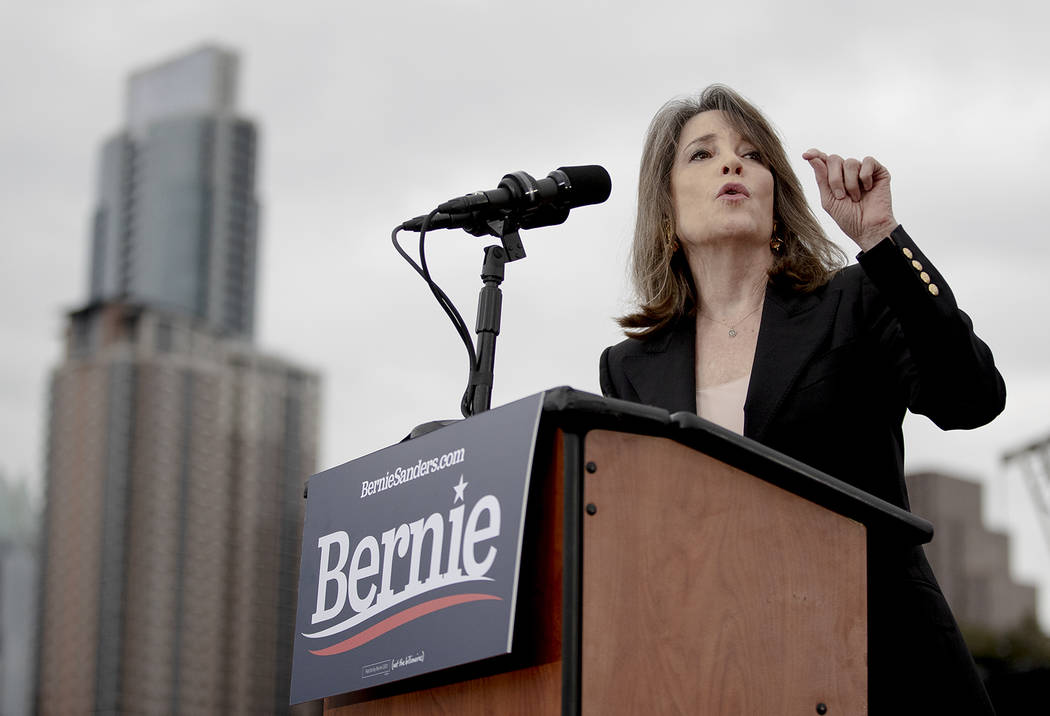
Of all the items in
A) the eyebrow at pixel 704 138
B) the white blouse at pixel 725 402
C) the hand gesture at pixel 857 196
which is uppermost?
the eyebrow at pixel 704 138

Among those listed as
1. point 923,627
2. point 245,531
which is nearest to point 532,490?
point 923,627

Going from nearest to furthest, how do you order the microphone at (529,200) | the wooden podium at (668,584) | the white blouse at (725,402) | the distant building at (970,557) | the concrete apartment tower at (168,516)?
the wooden podium at (668,584)
the microphone at (529,200)
the white blouse at (725,402)
the distant building at (970,557)
the concrete apartment tower at (168,516)

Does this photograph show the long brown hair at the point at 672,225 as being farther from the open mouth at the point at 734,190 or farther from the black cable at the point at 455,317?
the black cable at the point at 455,317

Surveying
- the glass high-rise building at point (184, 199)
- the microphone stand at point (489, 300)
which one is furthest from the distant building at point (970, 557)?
the glass high-rise building at point (184, 199)

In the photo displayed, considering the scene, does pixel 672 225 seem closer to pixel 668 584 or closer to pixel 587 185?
pixel 587 185

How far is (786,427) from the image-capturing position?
97.7 inches

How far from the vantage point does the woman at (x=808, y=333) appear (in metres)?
2.22

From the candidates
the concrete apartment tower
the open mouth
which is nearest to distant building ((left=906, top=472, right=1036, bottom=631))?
the concrete apartment tower

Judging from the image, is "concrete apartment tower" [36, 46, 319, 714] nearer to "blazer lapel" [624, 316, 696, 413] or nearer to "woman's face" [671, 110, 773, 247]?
"woman's face" [671, 110, 773, 247]

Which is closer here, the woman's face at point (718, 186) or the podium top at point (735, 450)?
the podium top at point (735, 450)

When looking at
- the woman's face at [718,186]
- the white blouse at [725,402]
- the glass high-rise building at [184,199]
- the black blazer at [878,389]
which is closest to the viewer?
the black blazer at [878,389]

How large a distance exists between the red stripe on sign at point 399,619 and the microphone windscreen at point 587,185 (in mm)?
839

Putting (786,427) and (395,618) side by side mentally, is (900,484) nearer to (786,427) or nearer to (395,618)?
(786,427)

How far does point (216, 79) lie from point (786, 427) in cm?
14820
